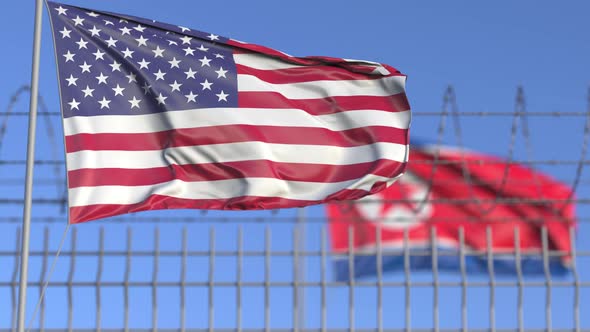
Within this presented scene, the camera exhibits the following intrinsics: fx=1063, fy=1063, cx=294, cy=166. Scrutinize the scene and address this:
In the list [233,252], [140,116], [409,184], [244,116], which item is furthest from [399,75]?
[409,184]

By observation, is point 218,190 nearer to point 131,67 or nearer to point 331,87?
point 131,67

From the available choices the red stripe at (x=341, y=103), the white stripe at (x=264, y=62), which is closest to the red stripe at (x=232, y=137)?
the red stripe at (x=341, y=103)

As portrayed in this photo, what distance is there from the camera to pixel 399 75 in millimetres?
9102

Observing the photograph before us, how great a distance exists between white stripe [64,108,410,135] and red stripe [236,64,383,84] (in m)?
0.31

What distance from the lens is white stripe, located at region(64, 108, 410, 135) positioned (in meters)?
8.58

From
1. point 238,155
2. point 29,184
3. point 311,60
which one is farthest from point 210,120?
point 29,184

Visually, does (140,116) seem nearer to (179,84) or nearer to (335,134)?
(179,84)

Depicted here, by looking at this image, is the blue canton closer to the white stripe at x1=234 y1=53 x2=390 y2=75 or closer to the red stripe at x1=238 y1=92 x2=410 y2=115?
the white stripe at x1=234 y1=53 x2=390 y2=75

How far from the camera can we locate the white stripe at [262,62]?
9141mm

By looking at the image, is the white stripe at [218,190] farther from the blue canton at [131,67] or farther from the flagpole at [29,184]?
the blue canton at [131,67]

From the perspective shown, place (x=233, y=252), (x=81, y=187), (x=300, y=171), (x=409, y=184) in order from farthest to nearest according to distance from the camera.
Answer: (x=409, y=184) < (x=233, y=252) < (x=300, y=171) < (x=81, y=187)

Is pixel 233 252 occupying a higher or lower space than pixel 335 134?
lower

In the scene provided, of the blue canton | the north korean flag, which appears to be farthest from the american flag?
the north korean flag

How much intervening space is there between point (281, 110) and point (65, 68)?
181cm
